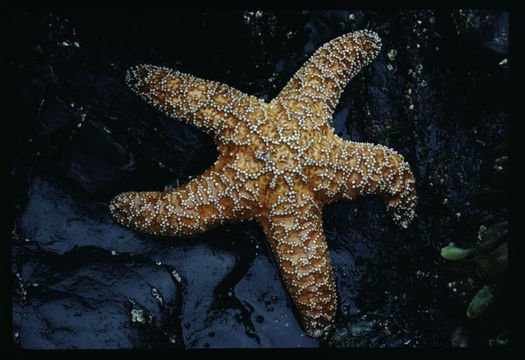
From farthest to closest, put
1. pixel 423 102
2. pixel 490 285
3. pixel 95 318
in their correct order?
pixel 423 102 → pixel 490 285 → pixel 95 318

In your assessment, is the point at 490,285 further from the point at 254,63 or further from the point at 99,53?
the point at 99,53

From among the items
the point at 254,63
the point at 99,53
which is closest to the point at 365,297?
the point at 254,63

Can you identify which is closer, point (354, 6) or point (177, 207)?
point (177, 207)

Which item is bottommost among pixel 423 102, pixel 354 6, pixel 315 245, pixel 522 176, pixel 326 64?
pixel 315 245

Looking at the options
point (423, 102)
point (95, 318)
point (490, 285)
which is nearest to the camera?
point (95, 318)

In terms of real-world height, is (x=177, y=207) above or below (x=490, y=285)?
above

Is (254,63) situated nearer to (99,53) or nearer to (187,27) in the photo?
(187,27)

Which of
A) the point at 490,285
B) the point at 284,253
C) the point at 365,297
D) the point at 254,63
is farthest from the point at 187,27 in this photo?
the point at 490,285
